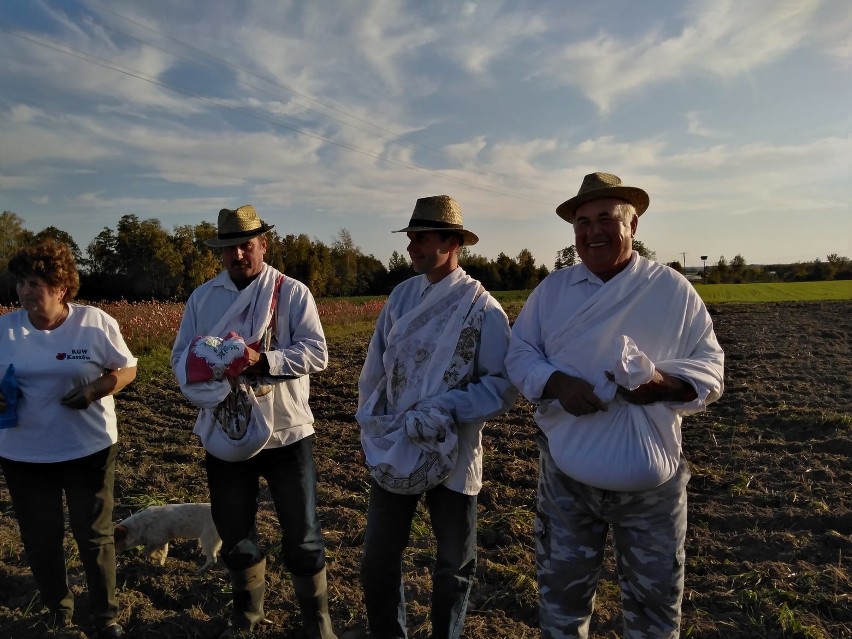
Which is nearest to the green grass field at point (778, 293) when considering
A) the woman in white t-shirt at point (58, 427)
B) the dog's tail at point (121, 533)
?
the dog's tail at point (121, 533)

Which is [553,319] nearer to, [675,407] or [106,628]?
[675,407]

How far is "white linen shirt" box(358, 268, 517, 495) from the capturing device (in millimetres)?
2285

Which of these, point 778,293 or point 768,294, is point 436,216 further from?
point 778,293

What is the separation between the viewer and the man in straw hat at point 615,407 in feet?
6.66

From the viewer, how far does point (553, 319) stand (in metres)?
2.30

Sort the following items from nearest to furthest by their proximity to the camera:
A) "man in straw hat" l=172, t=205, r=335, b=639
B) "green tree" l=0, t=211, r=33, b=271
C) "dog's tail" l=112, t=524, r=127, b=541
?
"man in straw hat" l=172, t=205, r=335, b=639 → "dog's tail" l=112, t=524, r=127, b=541 → "green tree" l=0, t=211, r=33, b=271

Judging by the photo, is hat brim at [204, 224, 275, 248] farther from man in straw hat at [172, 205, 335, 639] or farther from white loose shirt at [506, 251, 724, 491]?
white loose shirt at [506, 251, 724, 491]

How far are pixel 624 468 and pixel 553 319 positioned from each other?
619mm

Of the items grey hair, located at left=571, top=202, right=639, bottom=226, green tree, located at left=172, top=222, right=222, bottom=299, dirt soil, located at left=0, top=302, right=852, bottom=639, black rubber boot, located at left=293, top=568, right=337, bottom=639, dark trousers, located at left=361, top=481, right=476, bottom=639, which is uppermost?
green tree, located at left=172, top=222, right=222, bottom=299

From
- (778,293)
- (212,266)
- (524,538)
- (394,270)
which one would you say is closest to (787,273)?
(778,293)

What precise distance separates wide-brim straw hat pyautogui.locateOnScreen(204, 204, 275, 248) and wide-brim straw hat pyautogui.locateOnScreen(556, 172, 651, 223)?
147 centimetres

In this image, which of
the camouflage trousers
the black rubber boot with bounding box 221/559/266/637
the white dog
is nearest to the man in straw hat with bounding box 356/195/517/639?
the camouflage trousers

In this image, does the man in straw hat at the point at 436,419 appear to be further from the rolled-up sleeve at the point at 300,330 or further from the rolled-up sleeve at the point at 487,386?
the rolled-up sleeve at the point at 300,330

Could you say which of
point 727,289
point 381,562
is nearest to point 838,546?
point 381,562
